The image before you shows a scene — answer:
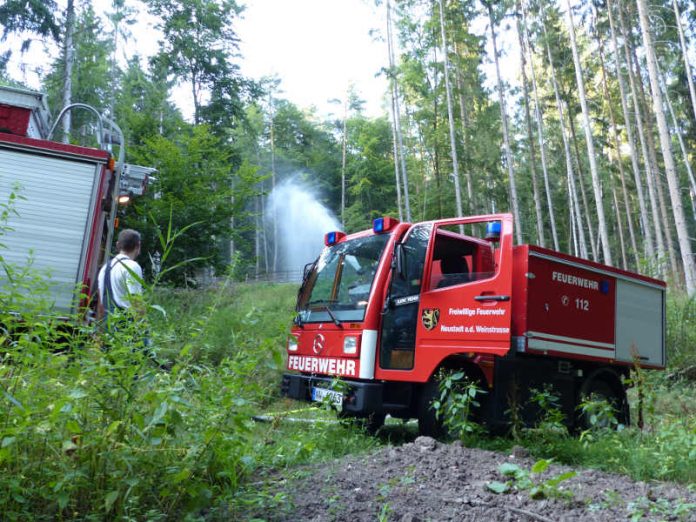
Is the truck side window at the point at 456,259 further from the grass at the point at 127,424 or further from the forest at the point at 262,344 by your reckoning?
the grass at the point at 127,424

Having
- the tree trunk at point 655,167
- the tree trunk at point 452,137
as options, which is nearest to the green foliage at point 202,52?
the tree trunk at point 452,137

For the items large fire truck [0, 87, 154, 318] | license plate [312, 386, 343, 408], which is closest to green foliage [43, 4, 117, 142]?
large fire truck [0, 87, 154, 318]

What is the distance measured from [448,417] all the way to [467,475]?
180 centimetres

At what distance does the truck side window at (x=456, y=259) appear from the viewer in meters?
6.06

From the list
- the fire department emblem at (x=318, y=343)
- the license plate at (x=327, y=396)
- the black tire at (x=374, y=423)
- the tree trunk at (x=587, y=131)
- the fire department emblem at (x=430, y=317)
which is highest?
the tree trunk at (x=587, y=131)

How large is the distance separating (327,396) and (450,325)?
4.47ft

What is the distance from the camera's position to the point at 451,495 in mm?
3395

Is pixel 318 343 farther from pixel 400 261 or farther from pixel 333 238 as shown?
pixel 333 238

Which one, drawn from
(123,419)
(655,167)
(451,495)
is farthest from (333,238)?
(655,167)

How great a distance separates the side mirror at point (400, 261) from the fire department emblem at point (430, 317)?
1.42 feet

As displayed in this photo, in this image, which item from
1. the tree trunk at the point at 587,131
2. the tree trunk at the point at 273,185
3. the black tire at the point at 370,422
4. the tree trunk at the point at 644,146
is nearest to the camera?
the black tire at the point at 370,422

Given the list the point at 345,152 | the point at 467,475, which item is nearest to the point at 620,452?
the point at 467,475

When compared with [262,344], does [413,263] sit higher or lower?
higher

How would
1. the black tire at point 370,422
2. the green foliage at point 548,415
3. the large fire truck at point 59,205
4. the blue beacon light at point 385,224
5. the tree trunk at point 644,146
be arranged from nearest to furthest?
the green foliage at point 548,415
the black tire at point 370,422
the blue beacon light at point 385,224
the large fire truck at point 59,205
the tree trunk at point 644,146
